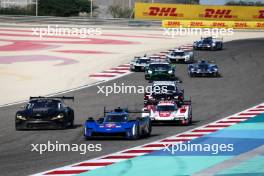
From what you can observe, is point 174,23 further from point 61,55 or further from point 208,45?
point 61,55

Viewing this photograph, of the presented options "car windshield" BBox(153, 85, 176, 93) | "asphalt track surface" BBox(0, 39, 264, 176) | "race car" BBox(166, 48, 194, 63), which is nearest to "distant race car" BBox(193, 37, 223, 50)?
"asphalt track surface" BBox(0, 39, 264, 176)

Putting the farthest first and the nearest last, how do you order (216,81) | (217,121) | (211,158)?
(216,81) < (217,121) < (211,158)

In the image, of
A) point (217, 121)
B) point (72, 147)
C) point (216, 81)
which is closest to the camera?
point (72, 147)

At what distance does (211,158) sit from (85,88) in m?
24.9

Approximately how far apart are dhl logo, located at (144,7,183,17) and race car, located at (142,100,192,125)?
59.1m

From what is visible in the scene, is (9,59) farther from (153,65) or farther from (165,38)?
(165,38)

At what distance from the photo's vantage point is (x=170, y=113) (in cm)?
3234

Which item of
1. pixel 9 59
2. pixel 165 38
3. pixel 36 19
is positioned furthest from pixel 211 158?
pixel 36 19

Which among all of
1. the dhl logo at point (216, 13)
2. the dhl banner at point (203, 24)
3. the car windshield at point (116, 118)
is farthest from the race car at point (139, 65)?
the dhl logo at point (216, 13)

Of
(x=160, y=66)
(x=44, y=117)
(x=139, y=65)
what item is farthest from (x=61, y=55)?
(x=44, y=117)

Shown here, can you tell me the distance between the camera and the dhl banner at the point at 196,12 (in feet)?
300

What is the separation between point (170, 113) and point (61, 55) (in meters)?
32.5

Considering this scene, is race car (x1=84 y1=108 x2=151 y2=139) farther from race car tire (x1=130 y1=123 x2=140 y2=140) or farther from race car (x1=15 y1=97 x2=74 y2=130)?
race car (x1=15 y1=97 x2=74 y2=130)

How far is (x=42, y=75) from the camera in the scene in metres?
52.5
